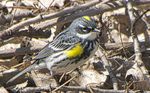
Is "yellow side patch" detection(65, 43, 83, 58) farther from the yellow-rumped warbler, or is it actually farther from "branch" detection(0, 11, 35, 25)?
"branch" detection(0, 11, 35, 25)

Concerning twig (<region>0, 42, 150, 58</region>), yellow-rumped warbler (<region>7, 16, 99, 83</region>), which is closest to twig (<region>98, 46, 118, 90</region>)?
twig (<region>0, 42, 150, 58</region>)

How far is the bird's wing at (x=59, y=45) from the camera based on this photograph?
575cm

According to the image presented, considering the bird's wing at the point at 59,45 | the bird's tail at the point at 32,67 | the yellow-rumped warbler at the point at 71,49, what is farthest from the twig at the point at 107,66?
the bird's tail at the point at 32,67

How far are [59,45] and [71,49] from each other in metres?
0.21

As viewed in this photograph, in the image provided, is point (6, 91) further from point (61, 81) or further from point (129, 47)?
point (129, 47)

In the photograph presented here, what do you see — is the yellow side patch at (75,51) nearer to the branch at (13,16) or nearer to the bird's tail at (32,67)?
the bird's tail at (32,67)

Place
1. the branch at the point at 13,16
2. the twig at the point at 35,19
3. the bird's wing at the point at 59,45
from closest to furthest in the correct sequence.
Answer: the bird's wing at the point at 59,45, the twig at the point at 35,19, the branch at the point at 13,16

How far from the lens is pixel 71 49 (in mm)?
5660

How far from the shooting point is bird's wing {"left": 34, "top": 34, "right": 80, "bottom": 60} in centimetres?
575

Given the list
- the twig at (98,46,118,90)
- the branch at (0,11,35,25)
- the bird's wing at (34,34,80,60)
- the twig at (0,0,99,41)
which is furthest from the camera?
the branch at (0,11,35,25)

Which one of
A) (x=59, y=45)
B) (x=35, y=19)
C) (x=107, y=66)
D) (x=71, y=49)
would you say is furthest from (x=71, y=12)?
(x=107, y=66)

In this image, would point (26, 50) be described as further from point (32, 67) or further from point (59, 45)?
point (59, 45)

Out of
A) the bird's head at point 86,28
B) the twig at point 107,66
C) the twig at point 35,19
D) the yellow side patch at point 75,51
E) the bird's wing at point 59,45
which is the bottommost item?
the twig at point 107,66

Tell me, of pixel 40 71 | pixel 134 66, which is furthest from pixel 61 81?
pixel 134 66
